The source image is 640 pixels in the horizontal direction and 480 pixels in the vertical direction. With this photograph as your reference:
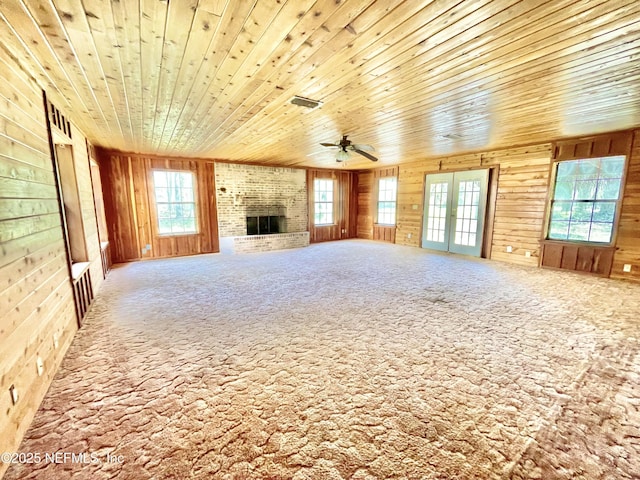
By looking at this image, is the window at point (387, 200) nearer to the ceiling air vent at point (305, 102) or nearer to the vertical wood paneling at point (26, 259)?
the ceiling air vent at point (305, 102)

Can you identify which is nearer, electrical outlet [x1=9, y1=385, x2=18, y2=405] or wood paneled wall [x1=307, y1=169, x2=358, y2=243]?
electrical outlet [x1=9, y1=385, x2=18, y2=405]

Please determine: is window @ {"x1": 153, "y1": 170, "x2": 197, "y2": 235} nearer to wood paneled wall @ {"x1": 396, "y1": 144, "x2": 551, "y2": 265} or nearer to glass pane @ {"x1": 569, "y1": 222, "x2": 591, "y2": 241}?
wood paneled wall @ {"x1": 396, "y1": 144, "x2": 551, "y2": 265}

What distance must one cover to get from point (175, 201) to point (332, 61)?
18.7 feet

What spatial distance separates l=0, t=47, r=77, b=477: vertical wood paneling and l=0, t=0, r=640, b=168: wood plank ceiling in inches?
16.4

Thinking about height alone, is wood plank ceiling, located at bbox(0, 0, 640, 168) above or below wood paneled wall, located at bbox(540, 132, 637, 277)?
above

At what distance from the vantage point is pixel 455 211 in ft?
21.8

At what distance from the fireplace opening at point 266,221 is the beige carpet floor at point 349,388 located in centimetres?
383

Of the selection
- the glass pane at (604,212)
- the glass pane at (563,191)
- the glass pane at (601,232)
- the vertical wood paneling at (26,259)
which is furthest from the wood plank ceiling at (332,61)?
the glass pane at (601,232)

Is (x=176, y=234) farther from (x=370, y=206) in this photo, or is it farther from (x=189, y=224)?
(x=370, y=206)

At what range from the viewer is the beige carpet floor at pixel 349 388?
1.39 m

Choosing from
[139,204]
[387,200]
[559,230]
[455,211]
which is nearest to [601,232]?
[559,230]

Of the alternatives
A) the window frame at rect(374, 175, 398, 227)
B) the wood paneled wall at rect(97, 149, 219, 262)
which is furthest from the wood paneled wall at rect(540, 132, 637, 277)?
the wood paneled wall at rect(97, 149, 219, 262)

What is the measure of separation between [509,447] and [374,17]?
2.65 metres

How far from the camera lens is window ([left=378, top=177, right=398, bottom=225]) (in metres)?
8.33
